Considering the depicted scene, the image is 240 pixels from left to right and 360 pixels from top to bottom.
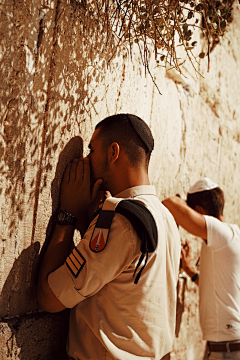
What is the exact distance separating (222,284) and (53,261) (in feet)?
4.93

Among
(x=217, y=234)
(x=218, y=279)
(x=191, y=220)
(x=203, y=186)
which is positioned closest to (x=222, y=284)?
(x=218, y=279)

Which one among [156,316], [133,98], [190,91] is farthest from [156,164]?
[156,316]

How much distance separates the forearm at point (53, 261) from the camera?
1636mm

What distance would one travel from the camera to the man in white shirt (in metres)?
2.63

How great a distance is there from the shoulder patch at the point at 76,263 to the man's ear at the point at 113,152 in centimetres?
48

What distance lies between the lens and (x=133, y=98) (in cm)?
251

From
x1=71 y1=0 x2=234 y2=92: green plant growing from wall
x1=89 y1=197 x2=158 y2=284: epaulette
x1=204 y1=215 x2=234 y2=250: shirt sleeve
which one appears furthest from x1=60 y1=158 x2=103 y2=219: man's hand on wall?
x1=204 y1=215 x2=234 y2=250: shirt sleeve

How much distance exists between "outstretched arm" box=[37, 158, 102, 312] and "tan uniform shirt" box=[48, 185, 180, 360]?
3.6 inches

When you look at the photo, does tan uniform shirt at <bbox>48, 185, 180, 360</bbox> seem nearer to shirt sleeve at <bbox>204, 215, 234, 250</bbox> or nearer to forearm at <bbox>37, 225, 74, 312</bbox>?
forearm at <bbox>37, 225, 74, 312</bbox>

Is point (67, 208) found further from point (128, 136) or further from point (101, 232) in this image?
point (128, 136)

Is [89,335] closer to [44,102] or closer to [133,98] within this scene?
[44,102]

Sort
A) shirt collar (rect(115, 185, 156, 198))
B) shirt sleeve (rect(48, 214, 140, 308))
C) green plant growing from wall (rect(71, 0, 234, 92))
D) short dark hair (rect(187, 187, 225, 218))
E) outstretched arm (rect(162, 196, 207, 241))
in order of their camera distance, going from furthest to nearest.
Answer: short dark hair (rect(187, 187, 225, 218)), outstretched arm (rect(162, 196, 207, 241)), green plant growing from wall (rect(71, 0, 234, 92)), shirt collar (rect(115, 185, 156, 198)), shirt sleeve (rect(48, 214, 140, 308))

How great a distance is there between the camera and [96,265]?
1528 millimetres

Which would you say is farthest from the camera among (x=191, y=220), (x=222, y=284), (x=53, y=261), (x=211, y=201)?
(x=211, y=201)
